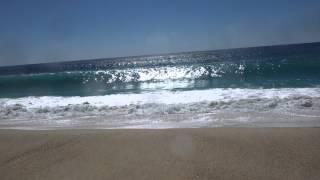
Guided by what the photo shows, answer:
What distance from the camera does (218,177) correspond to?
4129 mm

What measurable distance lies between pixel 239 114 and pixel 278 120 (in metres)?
1.21

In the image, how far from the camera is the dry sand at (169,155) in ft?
14.1

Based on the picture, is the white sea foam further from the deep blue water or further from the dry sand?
the deep blue water

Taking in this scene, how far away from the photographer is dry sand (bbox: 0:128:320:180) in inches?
170

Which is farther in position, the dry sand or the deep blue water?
the deep blue water

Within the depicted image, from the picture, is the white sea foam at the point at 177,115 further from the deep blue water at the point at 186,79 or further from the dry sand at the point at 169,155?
the deep blue water at the point at 186,79

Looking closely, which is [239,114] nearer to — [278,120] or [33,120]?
[278,120]

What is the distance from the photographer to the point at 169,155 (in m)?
4.96

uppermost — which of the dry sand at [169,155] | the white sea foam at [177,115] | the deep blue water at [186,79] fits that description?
the dry sand at [169,155]

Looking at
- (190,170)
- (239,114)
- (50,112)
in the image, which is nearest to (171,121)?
(239,114)

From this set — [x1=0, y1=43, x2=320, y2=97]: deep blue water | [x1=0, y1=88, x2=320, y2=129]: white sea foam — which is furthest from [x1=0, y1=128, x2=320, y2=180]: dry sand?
[x1=0, y1=43, x2=320, y2=97]: deep blue water

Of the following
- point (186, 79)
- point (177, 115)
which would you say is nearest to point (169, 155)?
point (177, 115)

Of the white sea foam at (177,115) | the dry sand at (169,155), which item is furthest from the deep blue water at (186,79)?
the dry sand at (169,155)

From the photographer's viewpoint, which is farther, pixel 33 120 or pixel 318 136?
pixel 33 120
